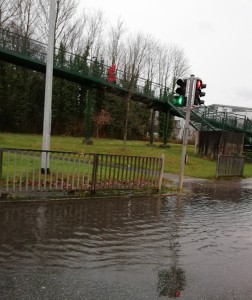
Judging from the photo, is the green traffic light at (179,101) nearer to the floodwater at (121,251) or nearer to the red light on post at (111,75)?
the floodwater at (121,251)

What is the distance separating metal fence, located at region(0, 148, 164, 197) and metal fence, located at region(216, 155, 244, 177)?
7.05 m

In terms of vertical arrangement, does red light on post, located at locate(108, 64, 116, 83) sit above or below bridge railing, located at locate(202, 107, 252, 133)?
above

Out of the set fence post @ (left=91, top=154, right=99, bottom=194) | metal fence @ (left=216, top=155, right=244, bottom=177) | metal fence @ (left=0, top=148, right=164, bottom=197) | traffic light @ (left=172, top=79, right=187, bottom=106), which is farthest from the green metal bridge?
fence post @ (left=91, top=154, right=99, bottom=194)

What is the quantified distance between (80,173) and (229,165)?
34.1 ft

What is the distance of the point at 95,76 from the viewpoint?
97.0 ft

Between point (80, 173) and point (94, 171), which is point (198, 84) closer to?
point (94, 171)

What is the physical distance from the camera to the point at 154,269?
499 cm

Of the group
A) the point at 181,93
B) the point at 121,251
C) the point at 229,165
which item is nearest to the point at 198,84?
the point at 181,93

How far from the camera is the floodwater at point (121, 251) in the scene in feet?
13.9

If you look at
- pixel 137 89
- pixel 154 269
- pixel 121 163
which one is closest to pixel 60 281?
pixel 154 269

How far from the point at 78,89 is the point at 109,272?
4263cm

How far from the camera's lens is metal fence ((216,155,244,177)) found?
1761 centimetres

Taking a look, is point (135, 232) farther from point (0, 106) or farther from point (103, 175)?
point (0, 106)

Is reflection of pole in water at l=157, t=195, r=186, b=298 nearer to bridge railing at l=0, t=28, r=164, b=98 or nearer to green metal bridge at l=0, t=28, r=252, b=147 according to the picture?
green metal bridge at l=0, t=28, r=252, b=147
